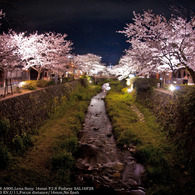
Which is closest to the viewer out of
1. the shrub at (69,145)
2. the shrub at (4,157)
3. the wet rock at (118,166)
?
the shrub at (4,157)

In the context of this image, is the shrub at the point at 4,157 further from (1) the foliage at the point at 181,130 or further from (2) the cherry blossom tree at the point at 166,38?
(2) the cherry blossom tree at the point at 166,38

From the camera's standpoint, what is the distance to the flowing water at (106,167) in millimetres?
6199

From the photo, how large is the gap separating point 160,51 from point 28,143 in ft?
42.3

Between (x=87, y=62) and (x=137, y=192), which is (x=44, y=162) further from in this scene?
(x=87, y=62)

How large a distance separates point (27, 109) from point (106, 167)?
245 inches

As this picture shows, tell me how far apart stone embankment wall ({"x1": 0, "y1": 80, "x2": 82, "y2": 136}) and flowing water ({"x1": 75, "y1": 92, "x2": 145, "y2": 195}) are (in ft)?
11.4

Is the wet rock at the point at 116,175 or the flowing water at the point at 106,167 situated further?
the wet rock at the point at 116,175

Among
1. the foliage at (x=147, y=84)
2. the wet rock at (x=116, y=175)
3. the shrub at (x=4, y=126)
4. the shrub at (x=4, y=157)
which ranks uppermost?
the foliage at (x=147, y=84)

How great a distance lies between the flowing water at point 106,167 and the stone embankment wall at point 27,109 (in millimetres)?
3484

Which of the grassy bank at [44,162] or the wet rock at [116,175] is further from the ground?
the grassy bank at [44,162]

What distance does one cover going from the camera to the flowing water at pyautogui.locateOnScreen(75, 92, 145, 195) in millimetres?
6199

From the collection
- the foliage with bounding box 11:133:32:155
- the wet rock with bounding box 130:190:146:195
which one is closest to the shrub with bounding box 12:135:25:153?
the foliage with bounding box 11:133:32:155

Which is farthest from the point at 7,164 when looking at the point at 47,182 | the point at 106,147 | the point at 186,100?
the point at 186,100

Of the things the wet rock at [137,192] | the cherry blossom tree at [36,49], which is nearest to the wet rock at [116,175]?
the wet rock at [137,192]
